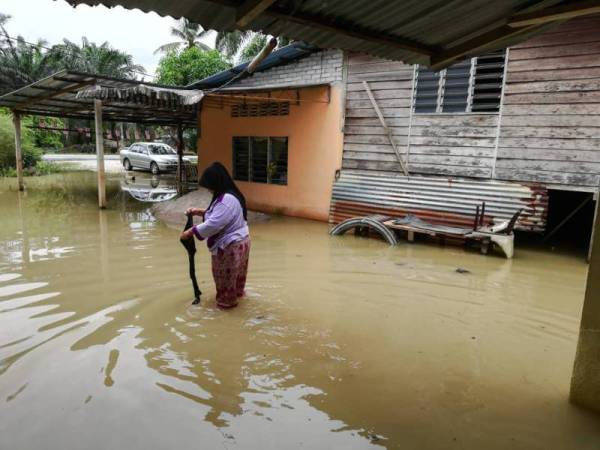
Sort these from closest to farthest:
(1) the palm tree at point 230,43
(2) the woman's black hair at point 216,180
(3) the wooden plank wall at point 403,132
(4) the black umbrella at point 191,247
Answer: (2) the woman's black hair at point 216,180
(4) the black umbrella at point 191,247
(3) the wooden plank wall at point 403,132
(1) the palm tree at point 230,43

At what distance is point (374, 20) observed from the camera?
2725mm

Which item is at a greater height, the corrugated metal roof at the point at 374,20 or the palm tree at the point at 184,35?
the palm tree at the point at 184,35

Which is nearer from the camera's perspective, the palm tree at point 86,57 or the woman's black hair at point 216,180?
the woman's black hair at point 216,180

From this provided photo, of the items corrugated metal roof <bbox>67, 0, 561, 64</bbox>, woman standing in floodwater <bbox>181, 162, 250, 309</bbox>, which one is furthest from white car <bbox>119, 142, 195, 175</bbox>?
corrugated metal roof <bbox>67, 0, 561, 64</bbox>

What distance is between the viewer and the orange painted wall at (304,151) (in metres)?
10.1

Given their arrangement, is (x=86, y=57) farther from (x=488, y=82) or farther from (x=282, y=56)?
(x=488, y=82)

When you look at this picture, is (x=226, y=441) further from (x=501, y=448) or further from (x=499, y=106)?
(x=499, y=106)

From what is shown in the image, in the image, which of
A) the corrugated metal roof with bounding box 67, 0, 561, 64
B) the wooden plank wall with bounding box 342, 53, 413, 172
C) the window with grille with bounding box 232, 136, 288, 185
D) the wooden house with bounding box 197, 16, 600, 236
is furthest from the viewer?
the window with grille with bounding box 232, 136, 288, 185

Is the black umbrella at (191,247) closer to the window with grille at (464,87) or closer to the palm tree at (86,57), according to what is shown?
the window with grille at (464,87)

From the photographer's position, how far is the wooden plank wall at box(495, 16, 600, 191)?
700 centimetres

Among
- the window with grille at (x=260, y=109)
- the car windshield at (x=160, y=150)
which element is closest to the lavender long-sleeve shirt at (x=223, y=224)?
the window with grille at (x=260, y=109)

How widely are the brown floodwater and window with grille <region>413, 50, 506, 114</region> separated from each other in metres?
3.12

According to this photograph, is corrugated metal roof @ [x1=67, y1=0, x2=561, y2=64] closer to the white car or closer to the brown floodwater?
the brown floodwater

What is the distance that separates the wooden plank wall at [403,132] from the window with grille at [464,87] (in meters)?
0.16
